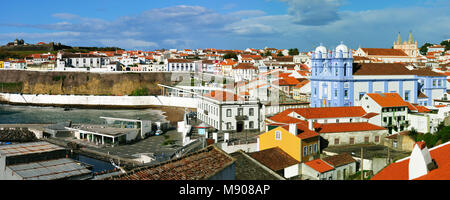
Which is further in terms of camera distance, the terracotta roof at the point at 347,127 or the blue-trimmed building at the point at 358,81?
the blue-trimmed building at the point at 358,81

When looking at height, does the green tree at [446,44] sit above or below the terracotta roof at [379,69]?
above

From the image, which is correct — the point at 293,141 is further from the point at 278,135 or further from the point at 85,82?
the point at 85,82

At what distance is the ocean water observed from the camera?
4241 centimetres

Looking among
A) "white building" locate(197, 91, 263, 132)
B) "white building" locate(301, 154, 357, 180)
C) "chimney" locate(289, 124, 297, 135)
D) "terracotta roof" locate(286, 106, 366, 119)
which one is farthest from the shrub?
"white building" locate(301, 154, 357, 180)

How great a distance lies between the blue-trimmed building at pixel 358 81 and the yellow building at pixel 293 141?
11960mm

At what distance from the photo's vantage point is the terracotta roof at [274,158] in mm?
15836

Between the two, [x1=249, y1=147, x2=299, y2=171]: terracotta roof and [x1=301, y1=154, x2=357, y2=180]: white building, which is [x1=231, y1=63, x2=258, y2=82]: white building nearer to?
[x1=249, y1=147, x2=299, y2=171]: terracotta roof

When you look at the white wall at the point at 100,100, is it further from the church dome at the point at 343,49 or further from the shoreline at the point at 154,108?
the church dome at the point at 343,49

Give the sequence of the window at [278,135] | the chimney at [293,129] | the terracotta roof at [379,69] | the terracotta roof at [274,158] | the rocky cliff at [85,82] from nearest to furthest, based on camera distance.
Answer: the terracotta roof at [274,158]
the chimney at [293,129]
the window at [278,135]
the terracotta roof at [379,69]
the rocky cliff at [85,82]

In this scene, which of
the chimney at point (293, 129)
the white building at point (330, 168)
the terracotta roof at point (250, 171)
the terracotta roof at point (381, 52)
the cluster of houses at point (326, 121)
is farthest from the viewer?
the terracotta roof at point (381, 52)

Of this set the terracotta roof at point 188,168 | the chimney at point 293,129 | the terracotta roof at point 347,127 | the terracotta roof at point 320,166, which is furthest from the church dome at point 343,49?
the terracotta roof at point 188,168

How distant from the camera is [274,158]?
1672 centimetres

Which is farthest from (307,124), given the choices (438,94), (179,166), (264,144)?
(438,94)
